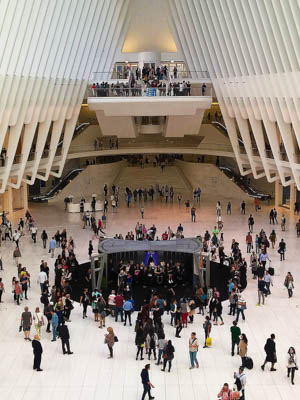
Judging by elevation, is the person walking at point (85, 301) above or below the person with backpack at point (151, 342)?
above

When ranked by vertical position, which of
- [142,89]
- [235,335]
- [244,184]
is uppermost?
[142,89]

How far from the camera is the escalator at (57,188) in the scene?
4615 cm

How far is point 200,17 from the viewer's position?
37688 millimetres

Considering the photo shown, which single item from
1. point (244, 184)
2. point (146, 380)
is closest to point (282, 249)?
point (146, 380)

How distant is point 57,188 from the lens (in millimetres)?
47594

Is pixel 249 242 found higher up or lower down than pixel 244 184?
lower down

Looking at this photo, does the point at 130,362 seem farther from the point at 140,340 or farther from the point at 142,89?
the point at 142,89

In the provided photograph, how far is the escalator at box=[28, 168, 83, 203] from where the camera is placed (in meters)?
46.2

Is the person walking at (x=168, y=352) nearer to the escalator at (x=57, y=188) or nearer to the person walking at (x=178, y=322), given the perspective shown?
the person walking at (x=178, y=322)

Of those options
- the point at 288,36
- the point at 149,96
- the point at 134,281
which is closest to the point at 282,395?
the point at 134,281

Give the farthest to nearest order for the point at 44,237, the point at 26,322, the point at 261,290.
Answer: the point at 44,237, the point at 261,290, the point at 26,322

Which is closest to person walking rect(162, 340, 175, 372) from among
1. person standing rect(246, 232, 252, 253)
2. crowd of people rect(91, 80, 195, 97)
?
person standing rect(246, 232, 252, 253)

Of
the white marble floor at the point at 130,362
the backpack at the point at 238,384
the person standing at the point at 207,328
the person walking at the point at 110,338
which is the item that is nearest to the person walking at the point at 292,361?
the white marble floor at the point at 130,362

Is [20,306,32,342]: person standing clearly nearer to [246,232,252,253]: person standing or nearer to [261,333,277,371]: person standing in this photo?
[261,333,277,371]: person standing
